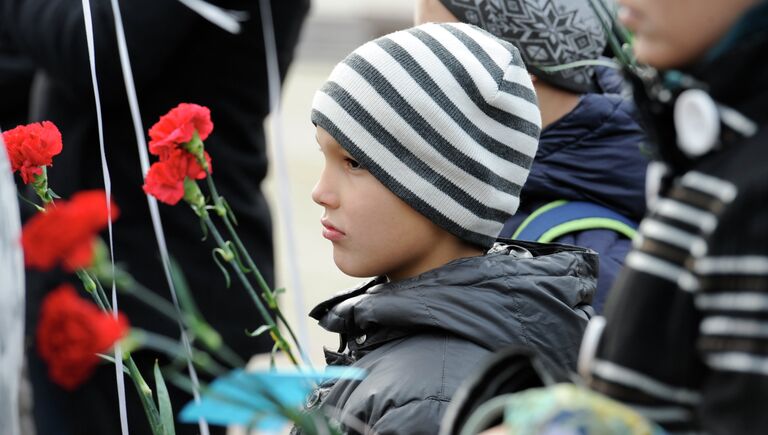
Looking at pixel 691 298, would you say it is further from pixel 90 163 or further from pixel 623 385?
pixel 90 163

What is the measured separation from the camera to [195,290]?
2676mm

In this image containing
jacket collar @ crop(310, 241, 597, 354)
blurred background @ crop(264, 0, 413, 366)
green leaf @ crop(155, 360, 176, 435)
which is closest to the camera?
green leaf @ crop(155, 360, 176, 435)

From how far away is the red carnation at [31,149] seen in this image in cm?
143

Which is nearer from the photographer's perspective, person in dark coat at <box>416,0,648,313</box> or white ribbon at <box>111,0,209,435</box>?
white ribbon at <box>111,0,209,435</box>

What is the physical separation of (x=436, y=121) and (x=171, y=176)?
0.46 metres

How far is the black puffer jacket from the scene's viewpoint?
57.5 inches

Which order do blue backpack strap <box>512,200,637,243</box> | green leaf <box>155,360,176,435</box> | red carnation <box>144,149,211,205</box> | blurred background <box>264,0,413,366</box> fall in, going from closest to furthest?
red carnation <box>144,149,211,205</box> < green leaf <box>155,360,176,435</box> < blue backpack strap <box>512,200,637,243</box> < blurred background <box>264,0,413,366</box>

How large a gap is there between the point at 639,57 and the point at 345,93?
0.70 metres

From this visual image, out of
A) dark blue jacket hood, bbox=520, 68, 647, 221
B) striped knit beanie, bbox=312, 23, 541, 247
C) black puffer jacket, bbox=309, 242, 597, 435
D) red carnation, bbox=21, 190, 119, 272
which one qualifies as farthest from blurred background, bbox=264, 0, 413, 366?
dark blue jacket hood, bbox=520, 68, 647, 221

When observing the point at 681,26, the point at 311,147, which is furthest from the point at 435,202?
the point at 311,147

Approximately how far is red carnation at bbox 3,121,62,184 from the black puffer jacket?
1.30ft

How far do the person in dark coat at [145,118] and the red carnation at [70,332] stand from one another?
5.37 ft

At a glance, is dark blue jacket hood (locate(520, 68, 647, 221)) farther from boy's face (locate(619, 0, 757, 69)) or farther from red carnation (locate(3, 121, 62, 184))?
boy's face (locate(619, 0, 757, 69))

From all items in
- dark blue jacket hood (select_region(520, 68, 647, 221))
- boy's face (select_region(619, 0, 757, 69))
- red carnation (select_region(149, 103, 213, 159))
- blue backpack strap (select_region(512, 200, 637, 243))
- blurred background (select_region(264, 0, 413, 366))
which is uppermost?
boy's face (select_region(619, 0, 757, 69))
